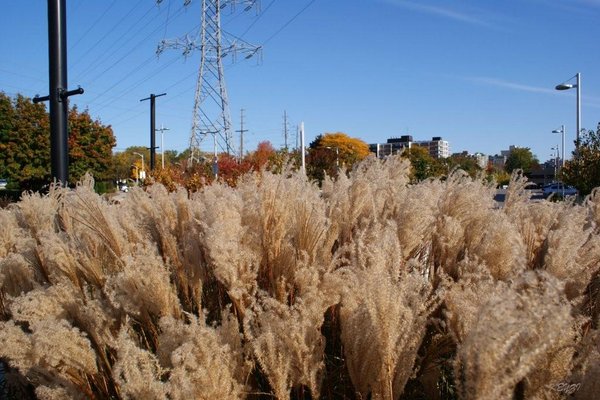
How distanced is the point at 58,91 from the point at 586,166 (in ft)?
62.5

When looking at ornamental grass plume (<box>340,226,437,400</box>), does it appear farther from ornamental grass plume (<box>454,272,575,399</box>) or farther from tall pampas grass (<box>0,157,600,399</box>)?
ornamental grass plume (<box>454,272,575,399</box>)

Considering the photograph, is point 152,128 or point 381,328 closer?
point 381,328

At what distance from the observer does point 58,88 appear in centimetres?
654

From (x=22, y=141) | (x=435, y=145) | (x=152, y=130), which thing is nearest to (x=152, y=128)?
(x=152, y=130)

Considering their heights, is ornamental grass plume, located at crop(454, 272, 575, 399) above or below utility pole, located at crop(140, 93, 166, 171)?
below

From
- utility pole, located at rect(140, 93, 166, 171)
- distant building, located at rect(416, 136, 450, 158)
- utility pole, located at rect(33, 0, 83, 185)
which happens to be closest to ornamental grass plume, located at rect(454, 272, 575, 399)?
utility pole, located at rect(33, 0, 83, 185)

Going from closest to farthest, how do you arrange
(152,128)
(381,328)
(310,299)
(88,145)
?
(381,328), (310,299), (152,128), (88,145)

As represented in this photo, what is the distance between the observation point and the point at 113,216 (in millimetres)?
2877

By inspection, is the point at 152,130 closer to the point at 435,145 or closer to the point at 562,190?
the point at 562,190

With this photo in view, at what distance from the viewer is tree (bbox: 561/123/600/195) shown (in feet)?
62.9

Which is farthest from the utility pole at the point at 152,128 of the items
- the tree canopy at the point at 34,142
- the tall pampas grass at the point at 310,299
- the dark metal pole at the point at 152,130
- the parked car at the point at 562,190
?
the tall pampas grass at the point at 310,299

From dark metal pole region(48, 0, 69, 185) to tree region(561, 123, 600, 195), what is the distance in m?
18.1

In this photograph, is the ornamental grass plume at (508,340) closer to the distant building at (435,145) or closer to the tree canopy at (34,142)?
the tree canopy at (34,142)

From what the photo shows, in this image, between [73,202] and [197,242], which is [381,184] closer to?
[197,242]
